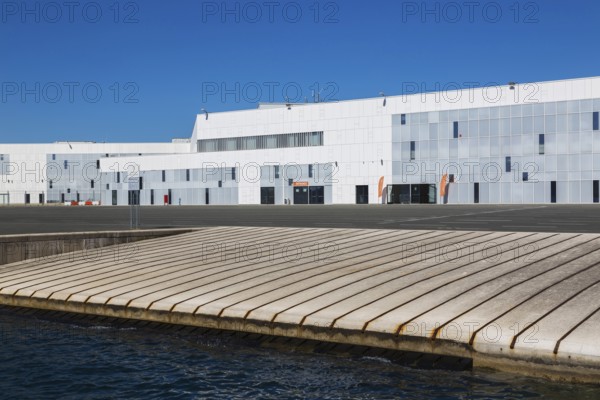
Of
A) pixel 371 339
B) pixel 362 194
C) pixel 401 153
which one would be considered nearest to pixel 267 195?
pixel 362 194

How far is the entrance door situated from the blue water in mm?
68929

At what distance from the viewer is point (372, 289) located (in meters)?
10.2

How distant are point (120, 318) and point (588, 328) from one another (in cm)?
699

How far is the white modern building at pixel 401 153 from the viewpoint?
6275 cm

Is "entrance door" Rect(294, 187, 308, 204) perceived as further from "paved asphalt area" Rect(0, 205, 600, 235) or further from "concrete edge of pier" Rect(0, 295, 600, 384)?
"concrete edge of pier" Rect(0, 295, 600, 384)

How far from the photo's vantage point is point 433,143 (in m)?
69.6

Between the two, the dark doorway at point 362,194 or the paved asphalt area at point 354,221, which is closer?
the paved asphalt area at point 354,221

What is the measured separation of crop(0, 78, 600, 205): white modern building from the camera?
62.8m

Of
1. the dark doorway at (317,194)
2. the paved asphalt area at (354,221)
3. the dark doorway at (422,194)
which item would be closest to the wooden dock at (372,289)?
the paved asphalt area at (354,221)

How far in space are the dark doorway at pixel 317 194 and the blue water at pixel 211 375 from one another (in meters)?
67.8

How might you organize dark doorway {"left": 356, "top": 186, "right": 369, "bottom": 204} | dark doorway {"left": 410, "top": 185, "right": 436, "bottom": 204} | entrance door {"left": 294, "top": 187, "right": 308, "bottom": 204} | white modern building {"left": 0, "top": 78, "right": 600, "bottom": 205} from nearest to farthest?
white modern building {"left": 0, "top": 78, "right": 600, "bottom": 205}
dark doorway {"left": 410, "top": 185, "right": 436, "bottom": 204}
dark doorway {"left": 356, "top": 186, "right": 369, "bottom": 204}
entrance door {"left": 294, "top": 187, "right": 308, "bottom": 204}

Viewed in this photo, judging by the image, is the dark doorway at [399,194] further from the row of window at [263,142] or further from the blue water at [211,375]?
the blue water at [211,375]

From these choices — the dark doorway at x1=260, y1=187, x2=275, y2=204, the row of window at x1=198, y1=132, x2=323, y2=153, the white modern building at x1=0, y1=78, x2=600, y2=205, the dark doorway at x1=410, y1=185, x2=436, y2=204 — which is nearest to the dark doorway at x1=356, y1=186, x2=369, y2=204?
the white modern building at x1=0, y1=78, x2=600, y2=205

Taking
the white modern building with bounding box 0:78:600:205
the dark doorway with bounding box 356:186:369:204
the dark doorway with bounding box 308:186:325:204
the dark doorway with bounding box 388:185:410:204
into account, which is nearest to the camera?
the white modern building with bounding box 0:78:600:205
